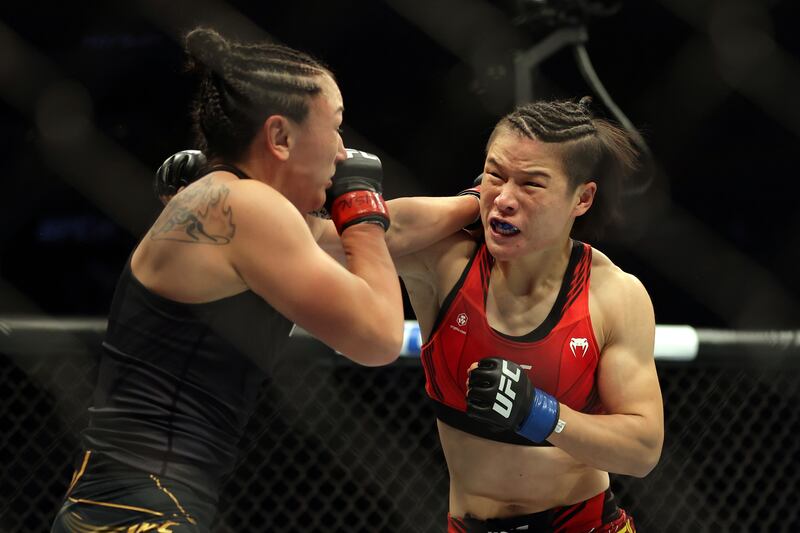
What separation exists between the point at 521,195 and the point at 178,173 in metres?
0.62

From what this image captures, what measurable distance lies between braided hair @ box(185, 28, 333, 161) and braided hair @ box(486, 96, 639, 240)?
491 mm

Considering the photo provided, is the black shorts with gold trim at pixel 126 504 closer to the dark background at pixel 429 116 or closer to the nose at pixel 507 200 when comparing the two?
the nose at pixel 507 200

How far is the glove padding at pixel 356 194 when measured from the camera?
1.47m

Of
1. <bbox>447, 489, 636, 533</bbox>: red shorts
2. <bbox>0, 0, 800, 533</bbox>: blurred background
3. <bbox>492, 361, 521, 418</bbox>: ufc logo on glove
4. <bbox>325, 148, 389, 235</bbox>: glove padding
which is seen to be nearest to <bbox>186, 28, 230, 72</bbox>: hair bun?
<bbox>325, 148, 389, 235</bbox>: glove padding

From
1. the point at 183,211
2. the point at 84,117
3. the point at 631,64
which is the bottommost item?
the point at 84,117

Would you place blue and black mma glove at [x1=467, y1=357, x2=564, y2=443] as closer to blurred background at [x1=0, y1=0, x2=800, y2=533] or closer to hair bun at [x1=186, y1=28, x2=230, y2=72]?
hair bun at [x1=186, y1=28, x2=230, y2=72]

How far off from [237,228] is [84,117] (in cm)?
217

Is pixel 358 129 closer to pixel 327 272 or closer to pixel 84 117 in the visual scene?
pixel 84 117

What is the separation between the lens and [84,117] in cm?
328

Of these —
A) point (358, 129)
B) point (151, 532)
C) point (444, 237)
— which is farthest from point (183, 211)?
point (358, 129)

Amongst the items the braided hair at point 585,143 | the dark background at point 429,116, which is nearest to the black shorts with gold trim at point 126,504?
the braided hair at point 585,143

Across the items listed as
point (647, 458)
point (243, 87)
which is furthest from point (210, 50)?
point (647, 458)

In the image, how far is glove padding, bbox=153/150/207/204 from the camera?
69.7 inches

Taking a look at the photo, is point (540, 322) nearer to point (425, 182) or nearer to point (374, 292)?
point (374, 292)
